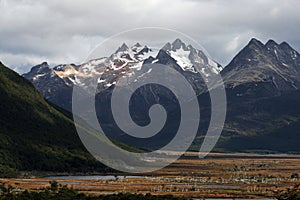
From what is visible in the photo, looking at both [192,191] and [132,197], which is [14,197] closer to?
[132,197]

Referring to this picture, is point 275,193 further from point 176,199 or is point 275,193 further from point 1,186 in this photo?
point 1,186

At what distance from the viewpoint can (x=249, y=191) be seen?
611ft

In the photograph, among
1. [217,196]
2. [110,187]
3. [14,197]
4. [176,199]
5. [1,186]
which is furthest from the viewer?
[110,187]

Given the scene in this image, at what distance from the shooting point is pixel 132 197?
5704 inches

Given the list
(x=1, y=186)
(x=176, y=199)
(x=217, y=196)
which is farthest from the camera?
(x=1, y=186)

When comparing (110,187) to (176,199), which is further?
(110,187)

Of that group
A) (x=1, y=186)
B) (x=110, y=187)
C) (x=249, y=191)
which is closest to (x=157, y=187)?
(x=110, y=187)

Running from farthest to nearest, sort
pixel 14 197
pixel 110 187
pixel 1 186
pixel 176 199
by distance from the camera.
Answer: pixel 110 187 < pixel 1 186 < pixel 176 199 < pixel 14 197

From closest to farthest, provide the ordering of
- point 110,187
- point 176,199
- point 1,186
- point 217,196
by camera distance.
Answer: point 176,199
point 217,196
point 1,186
point 110,187

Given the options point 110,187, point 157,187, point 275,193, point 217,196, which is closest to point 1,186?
point 110,187

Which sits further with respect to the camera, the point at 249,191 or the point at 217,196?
the point at 249,191

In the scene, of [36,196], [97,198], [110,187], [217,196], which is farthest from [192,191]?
[36,196]

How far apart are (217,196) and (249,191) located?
69.9 ft

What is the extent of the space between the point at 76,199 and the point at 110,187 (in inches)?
2019
